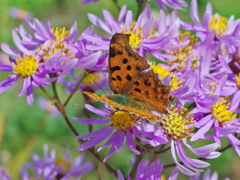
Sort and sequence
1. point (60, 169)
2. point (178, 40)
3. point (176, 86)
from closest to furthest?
1. point (176, 86)
2. point (178, 40)
3. point (60, 169)

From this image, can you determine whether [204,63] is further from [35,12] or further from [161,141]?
[35,12]

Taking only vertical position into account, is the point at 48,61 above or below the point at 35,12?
above

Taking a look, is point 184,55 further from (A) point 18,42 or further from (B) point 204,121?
(A) point 18,42

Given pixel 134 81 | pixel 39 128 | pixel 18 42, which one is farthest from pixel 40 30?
pixel 39 128

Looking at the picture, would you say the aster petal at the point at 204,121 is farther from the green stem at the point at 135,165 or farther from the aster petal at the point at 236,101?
the green stem at the point at 135,165

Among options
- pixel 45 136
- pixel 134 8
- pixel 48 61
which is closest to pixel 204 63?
pixel 48 61

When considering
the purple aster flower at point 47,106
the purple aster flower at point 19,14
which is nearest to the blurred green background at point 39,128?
the purple aster flower at point 47,106

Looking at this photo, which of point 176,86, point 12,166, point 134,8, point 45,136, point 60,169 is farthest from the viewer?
point 134,8

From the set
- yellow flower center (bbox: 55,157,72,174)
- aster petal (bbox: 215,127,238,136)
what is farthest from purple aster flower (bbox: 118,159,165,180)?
yellow flower center (bbox: 55,157,72,174)
